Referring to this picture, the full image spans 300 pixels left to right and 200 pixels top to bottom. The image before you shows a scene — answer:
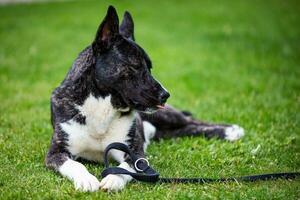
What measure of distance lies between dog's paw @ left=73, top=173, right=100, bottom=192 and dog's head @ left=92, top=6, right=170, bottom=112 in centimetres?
83

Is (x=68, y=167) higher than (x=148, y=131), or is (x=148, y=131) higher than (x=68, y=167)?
(x=68, y=167)

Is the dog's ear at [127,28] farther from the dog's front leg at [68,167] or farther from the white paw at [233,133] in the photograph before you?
the white paw at [233,133]

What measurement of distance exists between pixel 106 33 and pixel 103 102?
646 millimetres

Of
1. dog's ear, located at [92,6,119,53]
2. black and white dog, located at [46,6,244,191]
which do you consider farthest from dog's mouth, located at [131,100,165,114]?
dog's ear, located at [92,6,119,53]

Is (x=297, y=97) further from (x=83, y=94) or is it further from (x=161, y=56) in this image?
(x=83, y=94)

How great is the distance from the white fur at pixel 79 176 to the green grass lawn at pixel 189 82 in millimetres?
86

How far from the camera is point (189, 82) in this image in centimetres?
998

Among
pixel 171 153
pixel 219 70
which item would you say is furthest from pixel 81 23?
pixel 171 153

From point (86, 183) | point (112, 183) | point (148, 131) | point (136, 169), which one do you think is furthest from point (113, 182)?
point (148, 131)

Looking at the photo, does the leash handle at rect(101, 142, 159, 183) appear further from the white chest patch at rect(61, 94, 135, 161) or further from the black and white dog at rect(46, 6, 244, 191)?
the white chest patch at rect(61, 94, 135, 161)

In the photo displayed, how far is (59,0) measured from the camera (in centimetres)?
1872

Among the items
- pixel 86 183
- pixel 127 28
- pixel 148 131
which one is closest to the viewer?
pixel 86 183

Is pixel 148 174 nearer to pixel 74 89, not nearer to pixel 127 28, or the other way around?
pixel 74 89

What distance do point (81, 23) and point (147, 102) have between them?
10.2 meters
